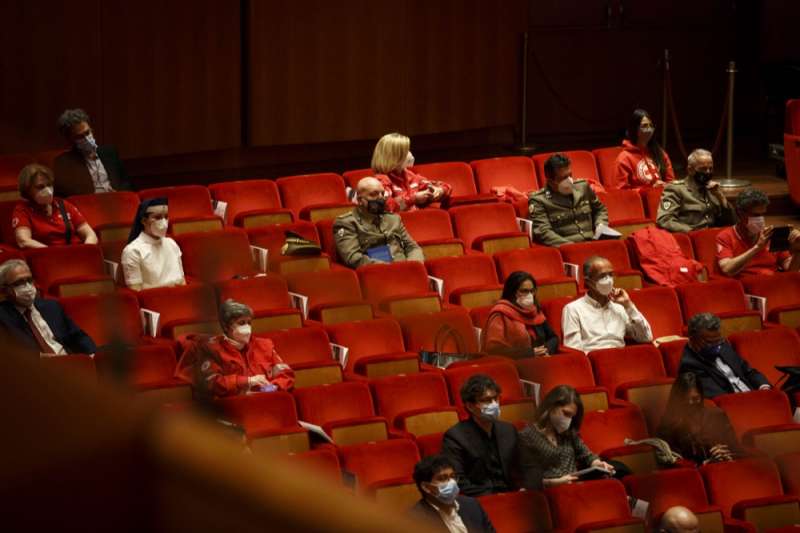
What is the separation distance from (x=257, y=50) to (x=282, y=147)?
0.49 m

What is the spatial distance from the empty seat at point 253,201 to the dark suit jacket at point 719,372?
1.47 meters

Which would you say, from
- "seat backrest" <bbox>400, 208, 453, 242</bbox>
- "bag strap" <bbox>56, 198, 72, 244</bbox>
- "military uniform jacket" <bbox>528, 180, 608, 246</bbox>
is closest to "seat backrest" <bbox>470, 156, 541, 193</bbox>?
"military uniform jacket" <bbox>528, 180, 608, 246</bbox>

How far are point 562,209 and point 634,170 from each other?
676mm

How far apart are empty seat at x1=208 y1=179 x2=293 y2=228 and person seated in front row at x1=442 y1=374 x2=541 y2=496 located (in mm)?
1550

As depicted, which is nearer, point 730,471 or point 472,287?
point 730,471

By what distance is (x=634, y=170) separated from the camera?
498 cm

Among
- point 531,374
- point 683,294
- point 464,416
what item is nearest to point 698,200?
point 683,294

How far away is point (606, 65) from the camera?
7012 millimetres

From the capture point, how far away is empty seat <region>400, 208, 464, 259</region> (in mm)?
4211

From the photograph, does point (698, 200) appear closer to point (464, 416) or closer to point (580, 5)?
point (464, 416)

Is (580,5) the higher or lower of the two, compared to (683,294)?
higher

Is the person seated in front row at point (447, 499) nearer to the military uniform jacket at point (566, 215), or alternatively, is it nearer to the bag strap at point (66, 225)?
the bag strap at point (66, 225)

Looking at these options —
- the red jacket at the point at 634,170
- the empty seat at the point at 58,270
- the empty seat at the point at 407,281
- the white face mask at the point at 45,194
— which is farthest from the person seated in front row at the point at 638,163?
the white face mask at the point at 45,194

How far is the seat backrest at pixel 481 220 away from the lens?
14.5ft
